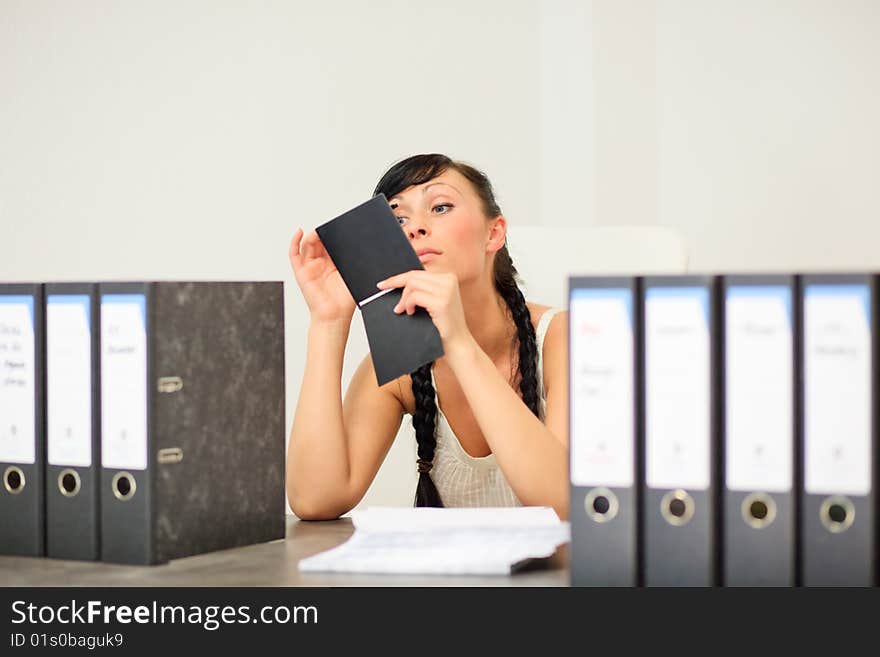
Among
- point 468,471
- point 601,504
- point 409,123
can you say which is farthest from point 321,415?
point 409,123

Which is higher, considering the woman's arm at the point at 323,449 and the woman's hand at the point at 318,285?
the woman's hand at the point at 318,285

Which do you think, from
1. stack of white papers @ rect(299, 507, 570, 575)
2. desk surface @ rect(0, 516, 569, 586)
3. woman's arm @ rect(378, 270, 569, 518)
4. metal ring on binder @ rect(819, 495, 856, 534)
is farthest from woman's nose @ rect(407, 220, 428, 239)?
metal ring on binder @ rect(819, 495, 856, 534)

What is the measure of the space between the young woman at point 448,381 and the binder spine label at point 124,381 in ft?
0.98

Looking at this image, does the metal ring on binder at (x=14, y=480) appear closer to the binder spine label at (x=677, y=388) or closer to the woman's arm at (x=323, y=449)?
the woman's arm at (x=323, y=449)

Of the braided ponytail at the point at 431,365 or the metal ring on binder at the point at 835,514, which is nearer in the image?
the metal ring on binder at the point at 835,514

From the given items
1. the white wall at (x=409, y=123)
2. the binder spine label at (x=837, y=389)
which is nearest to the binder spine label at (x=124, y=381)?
the binder spine label at (x=837, y=389)

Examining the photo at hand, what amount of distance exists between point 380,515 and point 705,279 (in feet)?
1.82

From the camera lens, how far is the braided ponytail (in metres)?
1.75

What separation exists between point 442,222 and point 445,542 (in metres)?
0.72

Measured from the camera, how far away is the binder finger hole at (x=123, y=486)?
1.07 meters

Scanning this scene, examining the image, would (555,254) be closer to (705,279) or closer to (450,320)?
(450,320)

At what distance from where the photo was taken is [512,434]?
1320 mm

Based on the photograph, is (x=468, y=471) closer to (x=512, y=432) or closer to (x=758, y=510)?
(x=512, y=432)
